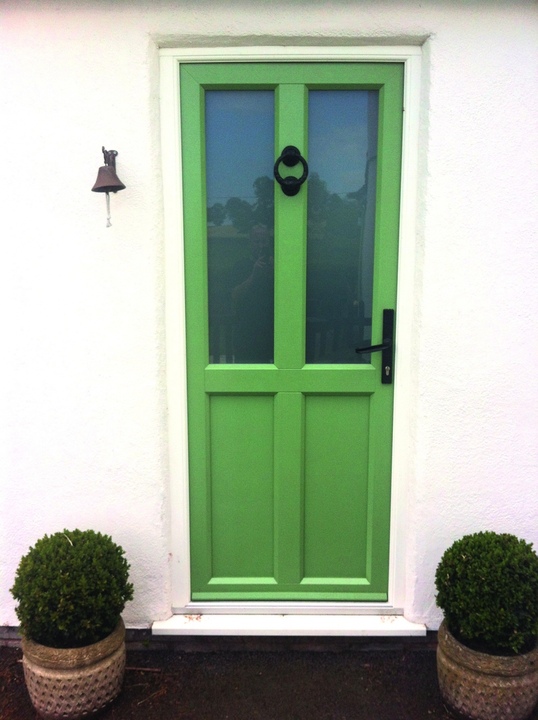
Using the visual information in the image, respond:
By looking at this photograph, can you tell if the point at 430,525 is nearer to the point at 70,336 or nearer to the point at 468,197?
the point at 468,197

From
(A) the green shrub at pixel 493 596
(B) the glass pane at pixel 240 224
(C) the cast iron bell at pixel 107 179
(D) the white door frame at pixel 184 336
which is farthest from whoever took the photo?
(B) the glass pane at pixel 240 224

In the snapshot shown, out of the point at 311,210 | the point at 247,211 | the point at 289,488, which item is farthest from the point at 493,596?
the point at 247,211

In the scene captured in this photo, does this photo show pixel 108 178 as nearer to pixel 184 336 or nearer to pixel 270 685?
pixel 184 336

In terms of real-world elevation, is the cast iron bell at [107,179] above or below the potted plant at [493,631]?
above

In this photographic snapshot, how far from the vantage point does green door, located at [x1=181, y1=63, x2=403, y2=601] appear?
2438 mm

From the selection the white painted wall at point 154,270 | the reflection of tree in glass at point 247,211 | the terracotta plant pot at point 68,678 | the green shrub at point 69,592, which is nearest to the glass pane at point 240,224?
the reflection of tree in glass at point 247,211

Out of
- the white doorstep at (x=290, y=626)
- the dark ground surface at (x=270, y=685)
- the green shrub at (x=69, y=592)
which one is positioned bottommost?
the dark ground surface at (x=270, y=685)

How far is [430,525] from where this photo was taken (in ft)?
8.22

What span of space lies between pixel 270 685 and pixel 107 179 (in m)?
2.29

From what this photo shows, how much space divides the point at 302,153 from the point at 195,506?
5.75 feet

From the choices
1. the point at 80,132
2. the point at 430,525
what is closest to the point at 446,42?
the point at 80,132

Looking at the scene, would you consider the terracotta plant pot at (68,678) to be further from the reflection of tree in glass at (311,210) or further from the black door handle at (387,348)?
the reflection of tree in glass at (311,210)

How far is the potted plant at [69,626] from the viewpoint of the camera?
2068mm

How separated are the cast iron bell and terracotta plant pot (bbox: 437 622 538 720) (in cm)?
233
